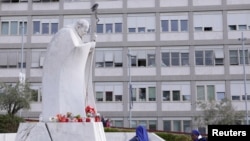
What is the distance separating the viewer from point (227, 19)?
4206 centimetres

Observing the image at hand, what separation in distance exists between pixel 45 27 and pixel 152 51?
35.6ft

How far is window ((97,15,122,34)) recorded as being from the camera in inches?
1689

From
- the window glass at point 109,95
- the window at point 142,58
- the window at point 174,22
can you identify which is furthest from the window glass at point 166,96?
the window at point 174,22

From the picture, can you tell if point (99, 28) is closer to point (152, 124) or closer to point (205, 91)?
point (152, 124)

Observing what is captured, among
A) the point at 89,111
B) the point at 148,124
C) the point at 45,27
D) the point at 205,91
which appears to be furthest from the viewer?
the point at 45,27

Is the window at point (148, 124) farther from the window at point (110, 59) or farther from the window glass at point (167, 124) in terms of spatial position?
the window at point (110, 59)

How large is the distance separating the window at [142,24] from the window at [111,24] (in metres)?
1.06

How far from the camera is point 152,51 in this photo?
42.2 meters

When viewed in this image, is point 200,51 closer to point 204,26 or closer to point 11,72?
point 204,26

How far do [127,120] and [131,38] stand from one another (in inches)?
310

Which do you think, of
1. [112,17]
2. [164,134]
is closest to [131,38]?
[112,17]

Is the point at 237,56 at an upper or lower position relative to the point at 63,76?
upper

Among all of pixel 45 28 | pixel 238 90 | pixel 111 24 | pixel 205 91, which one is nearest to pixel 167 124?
pixel 205 91

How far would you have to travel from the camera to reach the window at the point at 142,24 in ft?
140
